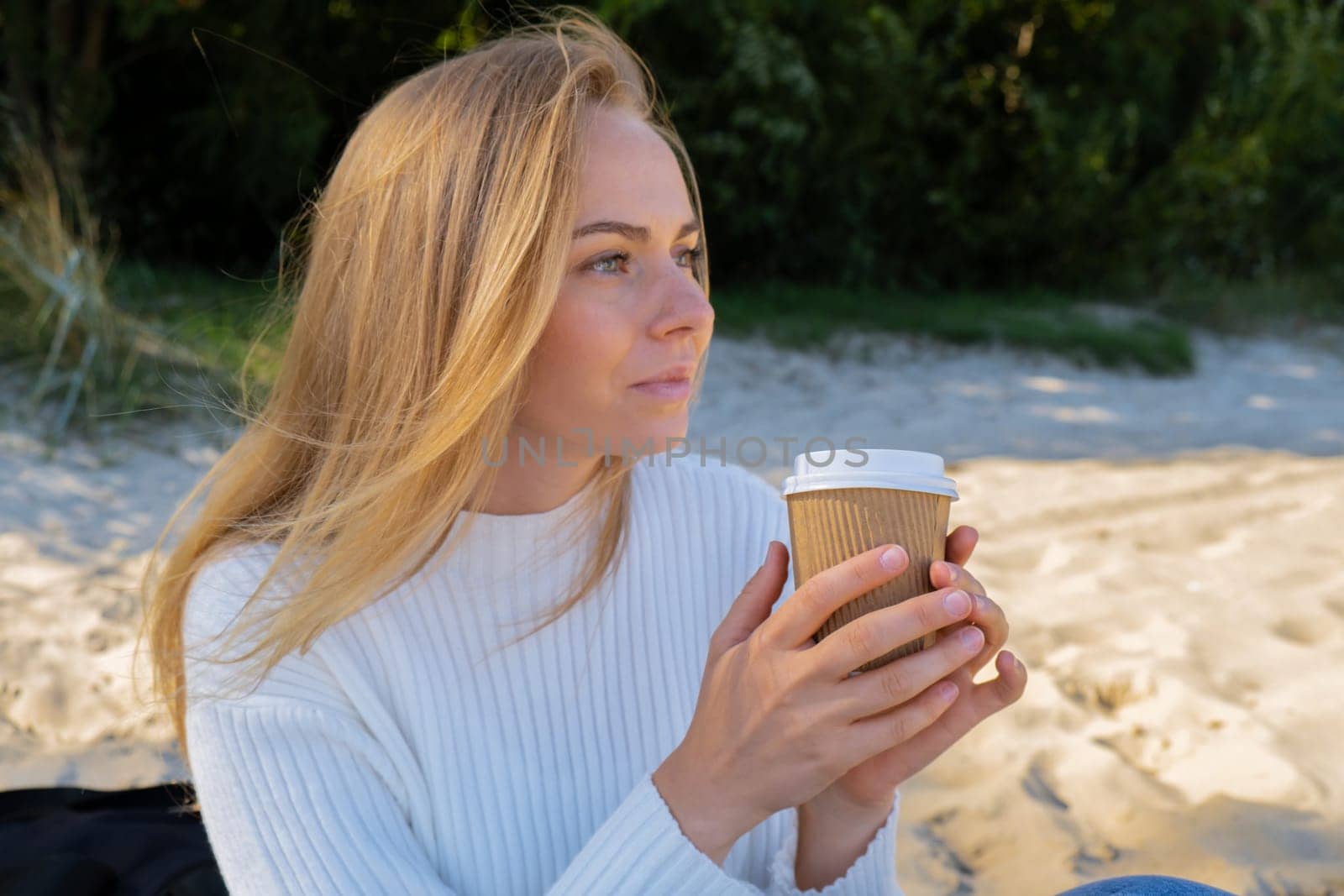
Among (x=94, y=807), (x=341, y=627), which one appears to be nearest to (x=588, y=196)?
(x=341, y=627)

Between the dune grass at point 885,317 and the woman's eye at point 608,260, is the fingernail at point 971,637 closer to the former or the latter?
the woman's eye at point 608,260

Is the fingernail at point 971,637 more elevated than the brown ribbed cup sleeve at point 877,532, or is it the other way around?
the brown ribbed cup sleeve at point 877,532

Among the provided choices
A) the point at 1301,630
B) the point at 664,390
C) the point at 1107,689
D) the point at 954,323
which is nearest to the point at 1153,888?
the point at 664,390

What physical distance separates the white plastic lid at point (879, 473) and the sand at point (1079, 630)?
43.4 inches

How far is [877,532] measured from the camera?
1.17 metres

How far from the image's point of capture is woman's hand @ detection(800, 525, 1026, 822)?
3.81ft

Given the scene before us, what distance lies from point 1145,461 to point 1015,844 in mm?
3449

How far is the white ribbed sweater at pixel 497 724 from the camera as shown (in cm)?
136

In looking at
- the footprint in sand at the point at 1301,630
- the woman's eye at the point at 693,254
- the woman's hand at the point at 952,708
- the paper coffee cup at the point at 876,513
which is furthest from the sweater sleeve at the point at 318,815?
the footprint in sand at the point at 1301,630

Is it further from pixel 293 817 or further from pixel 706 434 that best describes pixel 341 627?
pixel 706 434

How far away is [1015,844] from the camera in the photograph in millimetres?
2314

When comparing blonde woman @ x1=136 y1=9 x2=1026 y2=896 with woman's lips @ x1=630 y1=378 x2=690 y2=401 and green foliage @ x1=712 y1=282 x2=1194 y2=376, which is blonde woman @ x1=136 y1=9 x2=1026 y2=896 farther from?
green foliage @ x1=712 y1=282 x2=1194 y2=376

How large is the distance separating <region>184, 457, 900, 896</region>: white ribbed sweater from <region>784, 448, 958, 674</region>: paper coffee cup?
35cm

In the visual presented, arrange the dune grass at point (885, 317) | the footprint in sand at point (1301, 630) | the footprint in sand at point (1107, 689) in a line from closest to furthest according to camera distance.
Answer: the footprint in sand at point (1107, 689) → the footprint in sand at point (1301, 630) → the dune grass at point (885, 317)
